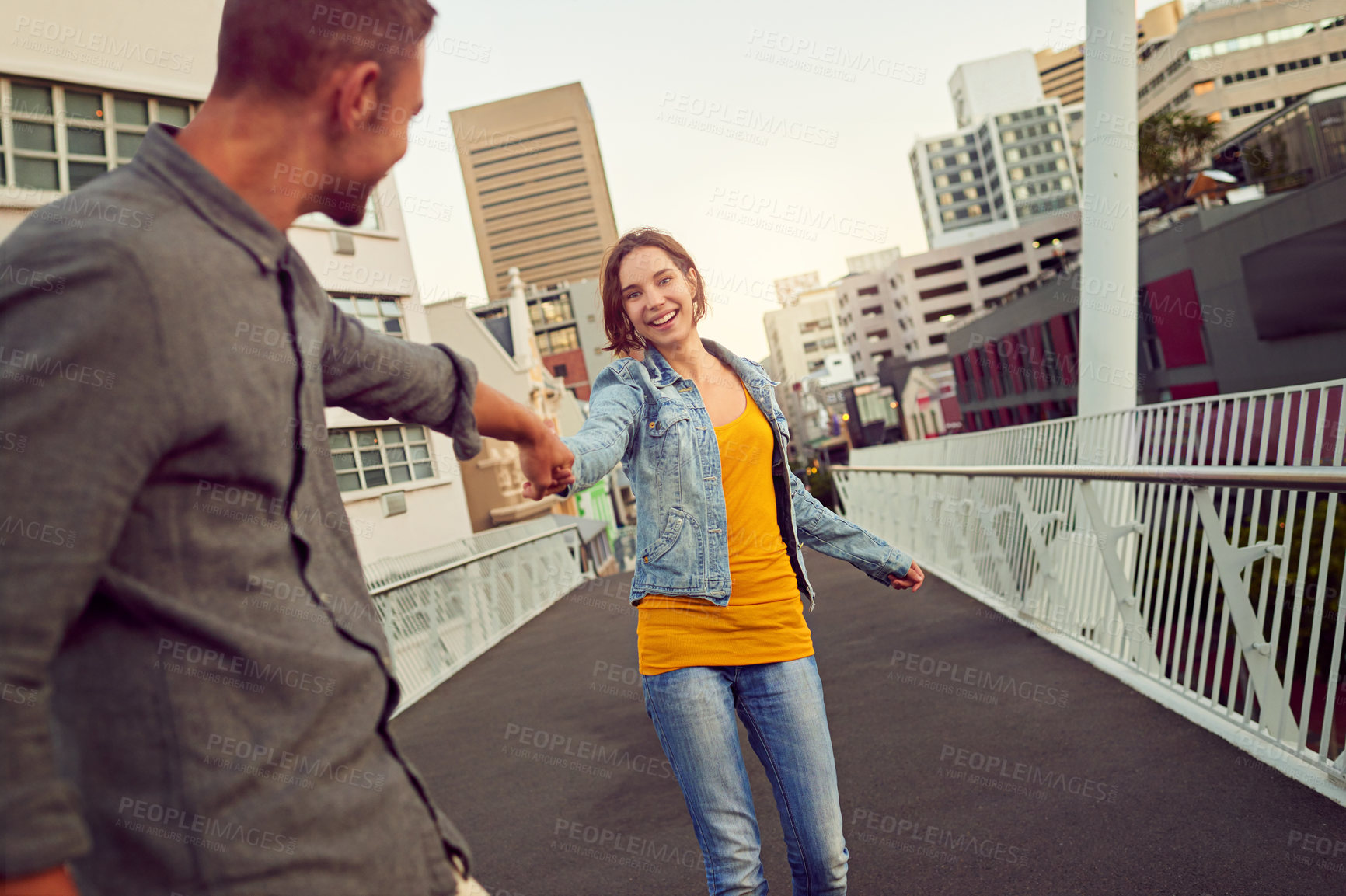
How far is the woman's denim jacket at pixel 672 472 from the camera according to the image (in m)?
2.44

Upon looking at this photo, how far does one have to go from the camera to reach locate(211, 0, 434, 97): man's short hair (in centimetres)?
109

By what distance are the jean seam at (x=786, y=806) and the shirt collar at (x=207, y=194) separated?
1780 millimetres

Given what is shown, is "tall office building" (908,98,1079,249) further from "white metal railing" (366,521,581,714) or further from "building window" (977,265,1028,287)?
"white metal railing" (366,521,581,714)

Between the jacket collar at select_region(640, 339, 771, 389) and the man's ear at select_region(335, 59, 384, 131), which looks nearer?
the man's ear at select_region(335, 59, 384, 131)

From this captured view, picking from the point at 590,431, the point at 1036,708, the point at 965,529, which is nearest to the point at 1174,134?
the point at 965,529

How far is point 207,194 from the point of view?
1.05 meters

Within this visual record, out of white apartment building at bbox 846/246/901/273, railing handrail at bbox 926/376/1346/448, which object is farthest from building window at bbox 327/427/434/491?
white apartment building at bbox 846/246/901/273

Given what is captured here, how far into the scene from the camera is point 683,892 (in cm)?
384

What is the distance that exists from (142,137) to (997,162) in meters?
125

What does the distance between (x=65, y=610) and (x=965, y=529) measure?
9691 mm

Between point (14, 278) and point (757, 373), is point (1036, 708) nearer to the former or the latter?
point (757, 373)

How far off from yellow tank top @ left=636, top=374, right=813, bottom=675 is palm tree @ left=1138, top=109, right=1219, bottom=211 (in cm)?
4998

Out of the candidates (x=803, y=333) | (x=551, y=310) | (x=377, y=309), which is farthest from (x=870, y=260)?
(x=377, y=309)

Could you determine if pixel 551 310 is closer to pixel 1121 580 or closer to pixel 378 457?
pixel 378 457
